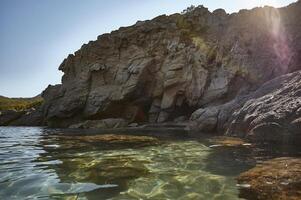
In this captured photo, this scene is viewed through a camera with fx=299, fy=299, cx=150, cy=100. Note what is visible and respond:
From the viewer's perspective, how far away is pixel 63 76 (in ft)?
149

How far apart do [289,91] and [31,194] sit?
12052 millimetres

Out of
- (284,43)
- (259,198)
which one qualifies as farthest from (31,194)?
(284,43)

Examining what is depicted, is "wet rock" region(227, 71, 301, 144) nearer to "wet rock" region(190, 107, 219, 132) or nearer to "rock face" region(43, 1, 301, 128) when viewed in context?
"wet rock" region(190, 107, 219, 132)

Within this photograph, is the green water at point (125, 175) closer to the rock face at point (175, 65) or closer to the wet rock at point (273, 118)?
the wet rock at point (273, 118)

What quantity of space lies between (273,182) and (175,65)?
90.5 feet

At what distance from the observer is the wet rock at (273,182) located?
189 inches

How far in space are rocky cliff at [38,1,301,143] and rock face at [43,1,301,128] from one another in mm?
88

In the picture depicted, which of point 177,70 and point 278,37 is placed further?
point 177,70

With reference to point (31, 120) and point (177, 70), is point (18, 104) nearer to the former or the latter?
point (31, 120)

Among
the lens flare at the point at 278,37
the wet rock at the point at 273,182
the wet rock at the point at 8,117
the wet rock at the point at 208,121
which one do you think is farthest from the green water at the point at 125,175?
the wet rock at the point at 8,117

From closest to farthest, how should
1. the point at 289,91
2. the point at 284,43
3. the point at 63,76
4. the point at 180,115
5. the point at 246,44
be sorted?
1. the point at 289,91
2. the point at 284,43
3. the point at 246,44
4. the point at 180,115
5. the point at 63,76

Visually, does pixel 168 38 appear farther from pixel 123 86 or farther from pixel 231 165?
pixel 231 165

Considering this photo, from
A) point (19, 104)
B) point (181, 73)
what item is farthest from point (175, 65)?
point (19, 104)

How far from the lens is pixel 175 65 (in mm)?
32500
